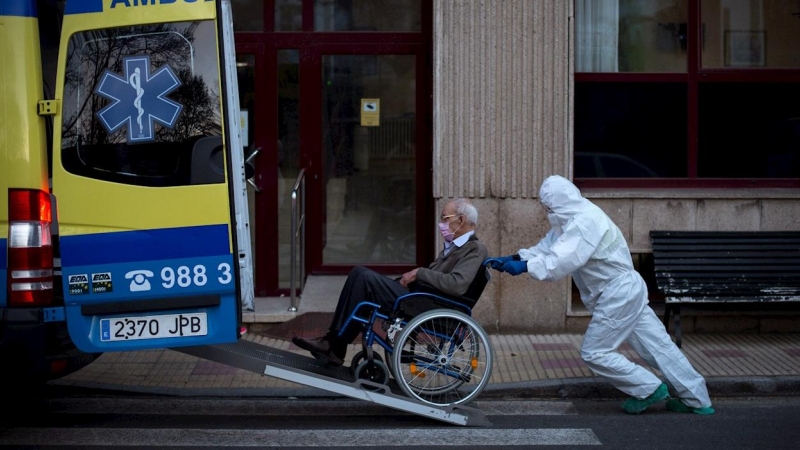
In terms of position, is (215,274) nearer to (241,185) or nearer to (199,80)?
(241,185)

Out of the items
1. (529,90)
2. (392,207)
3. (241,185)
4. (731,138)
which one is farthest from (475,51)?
(241,185)

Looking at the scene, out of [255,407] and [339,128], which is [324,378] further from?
[339,128]

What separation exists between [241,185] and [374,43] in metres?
4.35

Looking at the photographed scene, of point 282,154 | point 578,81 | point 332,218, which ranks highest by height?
point 578,81

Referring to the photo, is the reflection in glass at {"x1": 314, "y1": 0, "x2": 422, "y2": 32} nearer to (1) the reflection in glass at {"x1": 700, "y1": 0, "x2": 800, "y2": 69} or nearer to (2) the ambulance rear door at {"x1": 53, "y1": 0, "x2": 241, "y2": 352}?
(1) the reflection in glass at {"x1": 700, "y1": 0, "x2": 800, "y2": 69}

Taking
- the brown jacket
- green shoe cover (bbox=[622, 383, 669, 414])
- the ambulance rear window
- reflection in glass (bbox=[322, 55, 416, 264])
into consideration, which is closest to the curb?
green shoe cover (bbox=[622, 383, 669, 414])

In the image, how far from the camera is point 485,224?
9.05 m

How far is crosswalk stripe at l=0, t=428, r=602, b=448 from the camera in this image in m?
6.12

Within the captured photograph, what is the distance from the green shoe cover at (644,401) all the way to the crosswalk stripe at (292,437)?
1.71 feet

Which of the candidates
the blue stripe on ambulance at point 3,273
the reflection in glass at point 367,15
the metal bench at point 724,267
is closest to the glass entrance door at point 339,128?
the reflection in glass at point 367,15

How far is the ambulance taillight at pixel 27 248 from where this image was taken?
5.59m

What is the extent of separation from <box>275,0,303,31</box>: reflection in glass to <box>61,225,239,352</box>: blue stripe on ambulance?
470 centimetres

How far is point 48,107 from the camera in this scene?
573 cm

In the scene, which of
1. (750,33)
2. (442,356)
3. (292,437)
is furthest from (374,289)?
(750,33)
